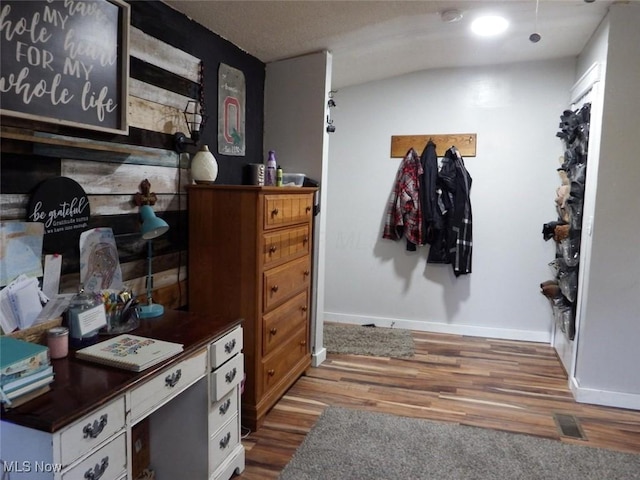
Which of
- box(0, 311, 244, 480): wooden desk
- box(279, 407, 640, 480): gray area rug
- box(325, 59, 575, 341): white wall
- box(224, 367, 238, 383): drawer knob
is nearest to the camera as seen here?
box(0, 311, 244, 480): wooden desk

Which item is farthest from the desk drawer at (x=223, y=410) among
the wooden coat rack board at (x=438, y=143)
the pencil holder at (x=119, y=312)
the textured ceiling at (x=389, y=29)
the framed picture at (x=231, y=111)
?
the wooden coat rack board at (x=438, y=143)

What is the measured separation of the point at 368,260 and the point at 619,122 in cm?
225

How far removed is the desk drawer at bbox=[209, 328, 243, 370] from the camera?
1.83 meters

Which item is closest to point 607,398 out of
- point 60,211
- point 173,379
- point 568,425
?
point 568,425

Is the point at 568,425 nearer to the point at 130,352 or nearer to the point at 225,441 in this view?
the point at 225,441

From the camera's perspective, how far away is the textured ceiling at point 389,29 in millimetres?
2428

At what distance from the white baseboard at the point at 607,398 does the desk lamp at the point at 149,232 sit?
2464mm

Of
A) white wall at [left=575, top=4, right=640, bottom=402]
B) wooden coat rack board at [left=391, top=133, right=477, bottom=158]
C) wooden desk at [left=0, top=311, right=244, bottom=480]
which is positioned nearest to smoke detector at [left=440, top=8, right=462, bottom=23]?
white wall at [left=575, top=4, right=640, bottom=402]

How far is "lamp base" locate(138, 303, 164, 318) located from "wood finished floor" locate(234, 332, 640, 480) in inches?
31.9

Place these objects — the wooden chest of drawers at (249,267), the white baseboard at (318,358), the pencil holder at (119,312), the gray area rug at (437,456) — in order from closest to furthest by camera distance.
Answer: the pencil holder at (119,312) → the gray area rug at (437,456) → the wooden chest of drawers at (249,267) → the white baseboard at (318,358)

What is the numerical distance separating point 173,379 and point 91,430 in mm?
361

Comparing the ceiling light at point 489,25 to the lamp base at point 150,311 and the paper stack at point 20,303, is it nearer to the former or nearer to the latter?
the lamp base at point 150,311

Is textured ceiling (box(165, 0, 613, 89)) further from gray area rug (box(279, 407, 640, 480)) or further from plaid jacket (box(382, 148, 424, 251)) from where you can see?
gray area rug (box(279, 407, 640, 480))

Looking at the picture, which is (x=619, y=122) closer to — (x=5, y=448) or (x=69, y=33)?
(x=69, y=33)
